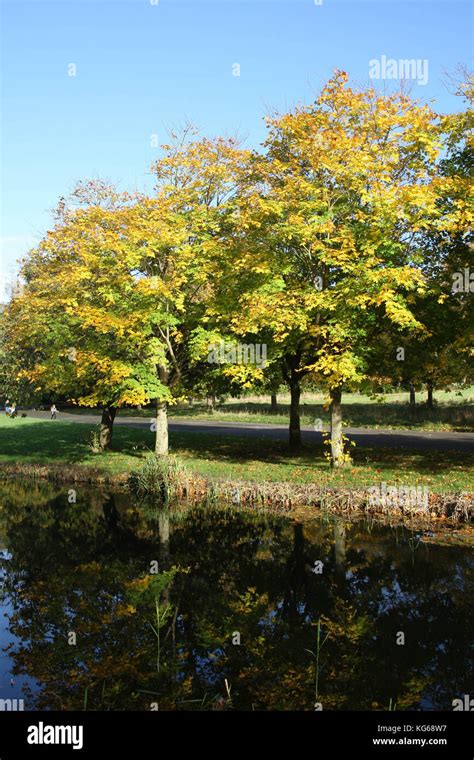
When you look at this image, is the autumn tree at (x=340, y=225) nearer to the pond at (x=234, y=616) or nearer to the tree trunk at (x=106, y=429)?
the pond at (x=234, y=616)

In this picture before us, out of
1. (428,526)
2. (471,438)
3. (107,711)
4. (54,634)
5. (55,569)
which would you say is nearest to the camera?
(107,711)

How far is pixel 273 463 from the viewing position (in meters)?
25.8

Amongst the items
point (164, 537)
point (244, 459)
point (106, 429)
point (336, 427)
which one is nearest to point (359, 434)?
point (244, 459)

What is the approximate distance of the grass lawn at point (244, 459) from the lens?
2138cm

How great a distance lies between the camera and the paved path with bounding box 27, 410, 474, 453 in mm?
30062

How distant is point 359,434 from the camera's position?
36062 millimetres

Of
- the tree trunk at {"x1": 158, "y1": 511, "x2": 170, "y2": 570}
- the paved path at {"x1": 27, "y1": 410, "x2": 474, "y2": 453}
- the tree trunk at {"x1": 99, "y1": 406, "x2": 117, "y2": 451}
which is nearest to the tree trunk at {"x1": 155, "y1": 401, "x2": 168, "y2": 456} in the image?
the tree trunk at {"x1": 99, "y1": 406, "x2": 117, "y2": 451}

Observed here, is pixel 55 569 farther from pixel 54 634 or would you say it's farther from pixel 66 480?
pixel 66 480

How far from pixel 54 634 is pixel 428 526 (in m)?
10.4

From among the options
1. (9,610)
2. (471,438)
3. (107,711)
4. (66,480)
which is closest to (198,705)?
(107,711)

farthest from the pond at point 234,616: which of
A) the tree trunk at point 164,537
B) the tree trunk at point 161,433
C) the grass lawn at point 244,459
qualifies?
the tree trunk at point 161,433

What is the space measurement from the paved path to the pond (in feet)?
43.5

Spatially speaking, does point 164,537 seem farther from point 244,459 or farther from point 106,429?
point 106,429

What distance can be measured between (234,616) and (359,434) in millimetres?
25423
